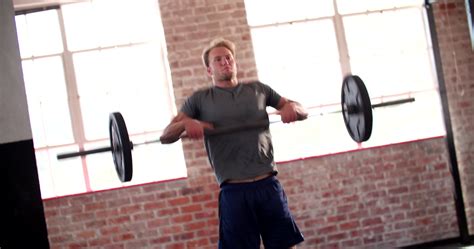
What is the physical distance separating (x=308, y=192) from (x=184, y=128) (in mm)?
1530

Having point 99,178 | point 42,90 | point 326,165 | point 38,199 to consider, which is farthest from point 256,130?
point 42,90

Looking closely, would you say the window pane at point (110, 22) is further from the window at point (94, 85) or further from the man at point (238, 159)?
the man at point (238, 159)

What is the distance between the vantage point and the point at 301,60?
4016 millimetres

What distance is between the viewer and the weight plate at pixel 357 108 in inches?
107

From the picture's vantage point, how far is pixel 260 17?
A: 4.00m

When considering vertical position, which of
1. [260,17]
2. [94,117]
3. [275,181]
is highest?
[260,17]

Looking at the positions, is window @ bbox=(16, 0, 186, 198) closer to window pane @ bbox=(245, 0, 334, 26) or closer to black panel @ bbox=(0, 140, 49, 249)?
window pane @ bbox=(245, 0, 334, 26)

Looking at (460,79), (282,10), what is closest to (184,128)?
(282,10)

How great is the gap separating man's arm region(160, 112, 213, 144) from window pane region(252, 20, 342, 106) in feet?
5.17

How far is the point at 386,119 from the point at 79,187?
2140 mm

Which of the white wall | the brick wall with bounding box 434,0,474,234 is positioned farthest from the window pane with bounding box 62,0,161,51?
the white wall

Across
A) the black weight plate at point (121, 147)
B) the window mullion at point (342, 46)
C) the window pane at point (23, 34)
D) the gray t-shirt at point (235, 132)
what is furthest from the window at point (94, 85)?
the gray t-shirt at point (235, 132)

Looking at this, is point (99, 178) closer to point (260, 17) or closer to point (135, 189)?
point (135, 189)

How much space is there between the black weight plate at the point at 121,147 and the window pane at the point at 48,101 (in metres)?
1.16
